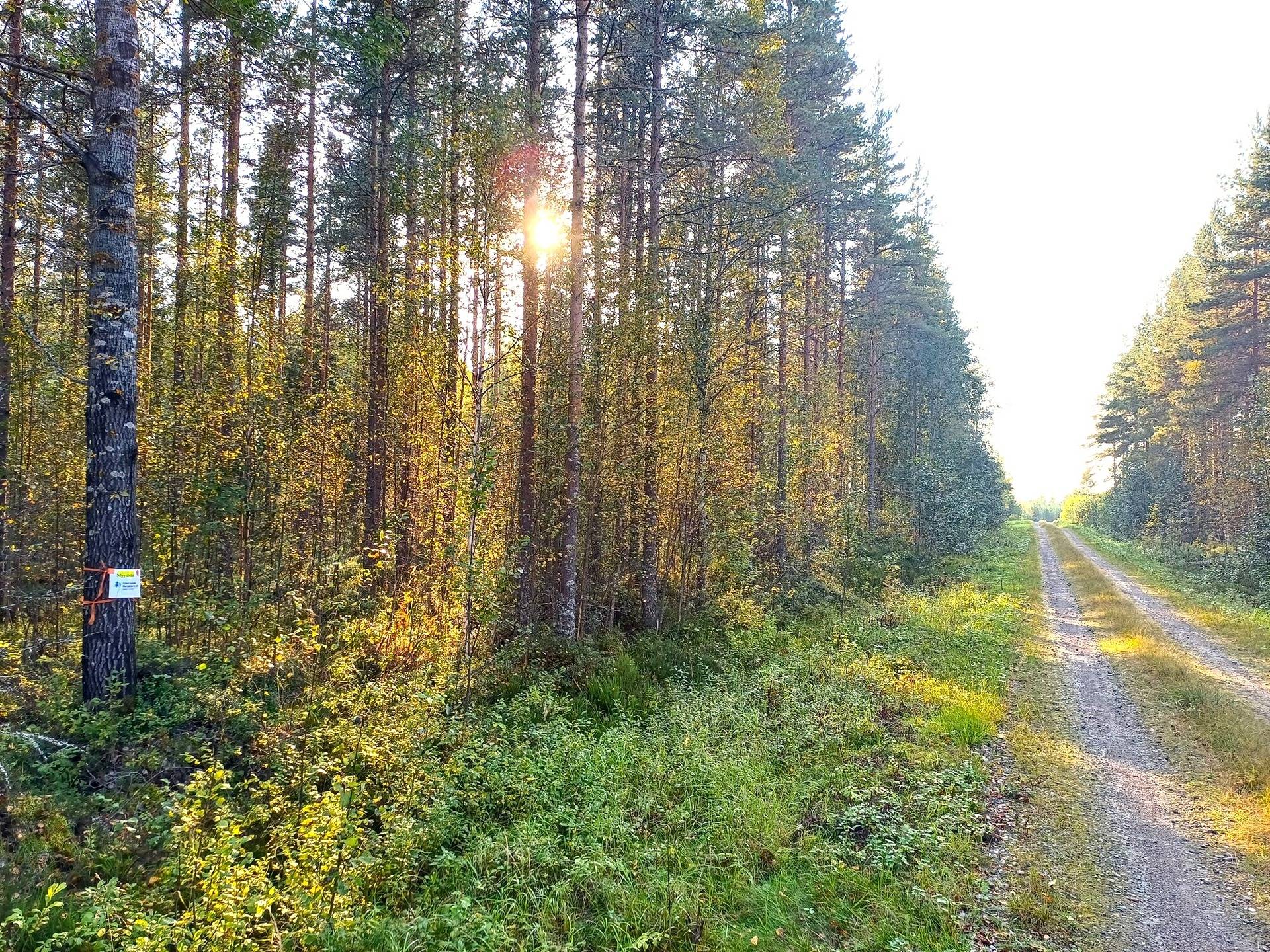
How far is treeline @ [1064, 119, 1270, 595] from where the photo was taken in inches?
840

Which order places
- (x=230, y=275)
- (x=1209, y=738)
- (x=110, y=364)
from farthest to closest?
(x=230, y=275)
(x=1209, y=738)
(x=110, y=364)

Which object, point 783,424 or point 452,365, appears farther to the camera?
point 783,424

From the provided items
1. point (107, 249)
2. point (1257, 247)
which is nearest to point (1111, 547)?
point (1257, 247)

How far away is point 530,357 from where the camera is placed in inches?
400

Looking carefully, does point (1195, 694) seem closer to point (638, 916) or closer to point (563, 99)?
point (638, 916)

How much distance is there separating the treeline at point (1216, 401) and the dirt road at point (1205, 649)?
11.0ft

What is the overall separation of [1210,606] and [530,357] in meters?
20.4

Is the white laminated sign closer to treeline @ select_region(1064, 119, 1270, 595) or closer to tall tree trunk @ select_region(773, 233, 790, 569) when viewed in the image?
tall tree trunk @ select_region(773, 233, 790, 569)

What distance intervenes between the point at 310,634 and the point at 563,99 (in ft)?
43.0

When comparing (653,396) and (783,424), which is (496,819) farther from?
(783,424)

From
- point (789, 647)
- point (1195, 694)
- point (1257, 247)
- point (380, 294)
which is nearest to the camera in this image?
point (1195, 694)

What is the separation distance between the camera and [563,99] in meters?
13.4

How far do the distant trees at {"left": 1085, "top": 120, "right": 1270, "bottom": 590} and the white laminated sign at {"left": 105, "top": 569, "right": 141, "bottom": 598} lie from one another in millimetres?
27284

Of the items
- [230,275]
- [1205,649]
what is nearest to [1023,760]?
[1205,649]
